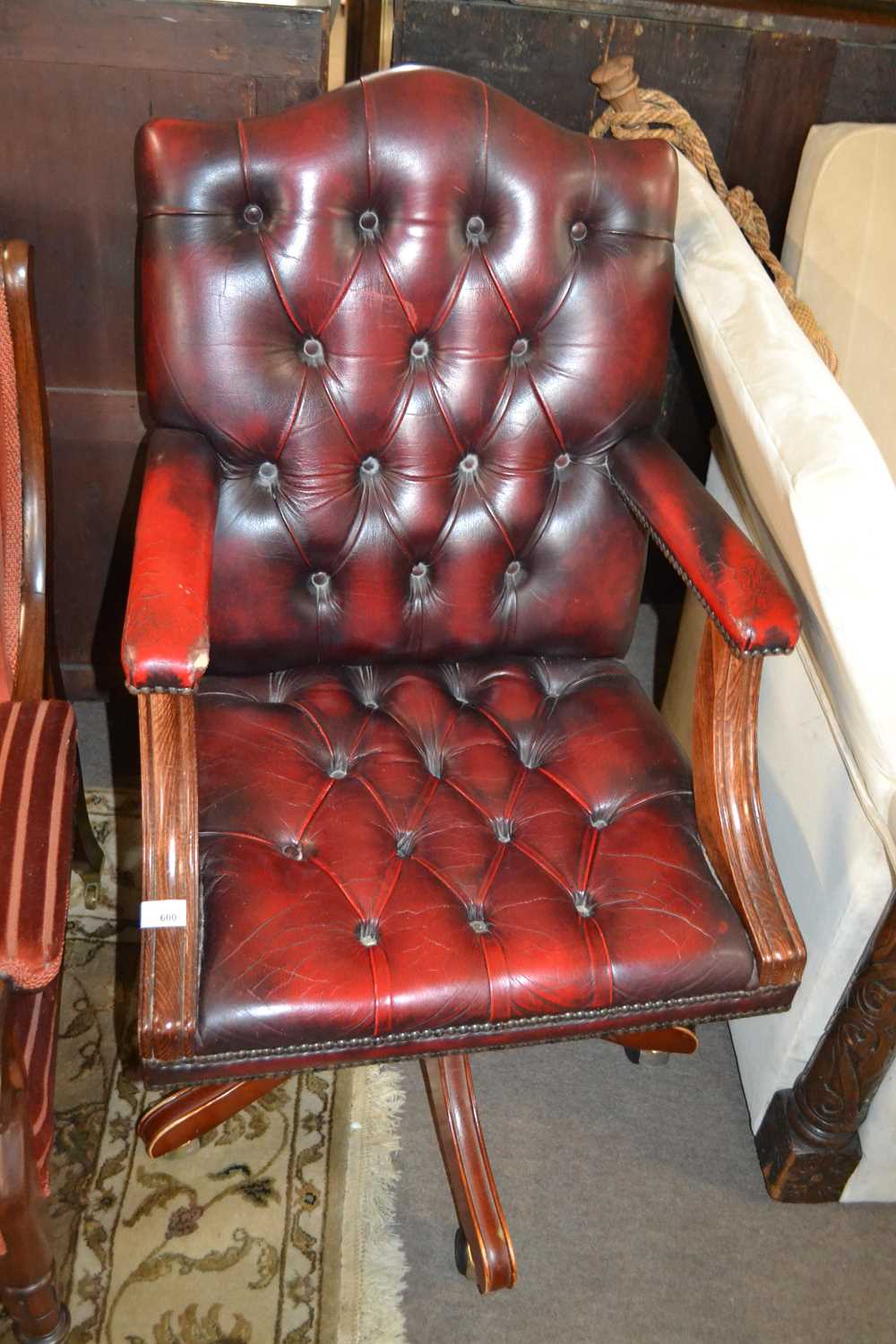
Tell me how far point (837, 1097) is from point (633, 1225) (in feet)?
1.06

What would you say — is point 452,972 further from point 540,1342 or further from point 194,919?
point 540,1342

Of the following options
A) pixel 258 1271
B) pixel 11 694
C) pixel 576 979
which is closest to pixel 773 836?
pixel 576 979

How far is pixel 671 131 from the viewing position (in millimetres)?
1721

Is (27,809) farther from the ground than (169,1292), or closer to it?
farther from the ground

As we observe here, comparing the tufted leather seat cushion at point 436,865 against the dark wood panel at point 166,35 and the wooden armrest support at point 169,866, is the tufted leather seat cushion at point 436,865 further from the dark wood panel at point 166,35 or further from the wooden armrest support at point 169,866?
the dark wood panel at point 166,35

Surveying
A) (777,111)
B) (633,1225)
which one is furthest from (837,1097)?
(777,111)

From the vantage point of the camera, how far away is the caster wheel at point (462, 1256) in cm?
143

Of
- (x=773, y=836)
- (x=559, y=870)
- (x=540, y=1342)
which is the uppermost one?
(x=559, y=870)

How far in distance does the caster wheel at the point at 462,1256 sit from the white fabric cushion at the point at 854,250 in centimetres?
125

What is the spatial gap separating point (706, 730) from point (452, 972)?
1.23 feet

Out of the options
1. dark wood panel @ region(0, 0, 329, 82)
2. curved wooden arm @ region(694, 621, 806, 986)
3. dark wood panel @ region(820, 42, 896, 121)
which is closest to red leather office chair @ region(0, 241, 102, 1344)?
dark wood panel @ region(0, 0, 329, 82)

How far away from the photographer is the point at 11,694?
1.37m

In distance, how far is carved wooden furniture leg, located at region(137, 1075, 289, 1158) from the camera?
1.44m

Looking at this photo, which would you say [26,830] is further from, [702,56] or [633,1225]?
[702,56]
